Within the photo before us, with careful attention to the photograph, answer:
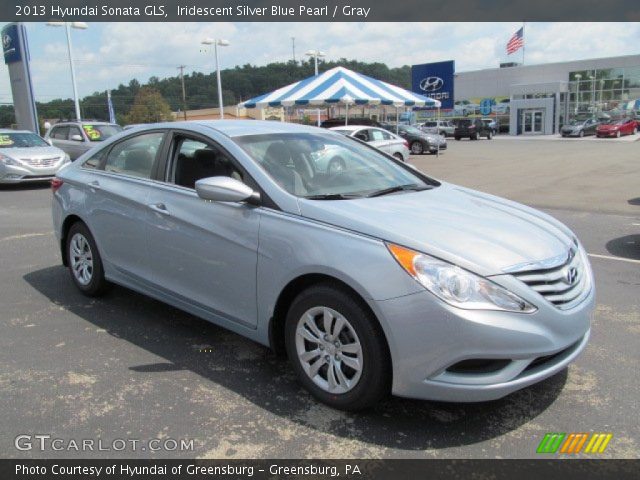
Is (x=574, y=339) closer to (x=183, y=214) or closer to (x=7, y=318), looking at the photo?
(x=183, y=214)

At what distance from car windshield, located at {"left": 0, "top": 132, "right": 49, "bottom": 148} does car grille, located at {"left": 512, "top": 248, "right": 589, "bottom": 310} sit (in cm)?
1447

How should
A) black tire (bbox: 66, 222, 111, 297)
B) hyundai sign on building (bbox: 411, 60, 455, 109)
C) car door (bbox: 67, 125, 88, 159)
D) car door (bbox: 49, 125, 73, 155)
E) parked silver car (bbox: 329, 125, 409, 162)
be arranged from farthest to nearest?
hyundai sign on building (bbox: 411, 60, 455, 109)
parked silver car (bbox: 329, 125, 409, 162)
car door (bbox: 49, 125, 73, 155)
car door (bbox: 67, 125, 88, 159)
black tire (bbox: 66, 222, 111, 297)

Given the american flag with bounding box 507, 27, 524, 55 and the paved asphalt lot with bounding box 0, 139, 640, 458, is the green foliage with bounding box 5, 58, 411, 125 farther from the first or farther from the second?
the paved asphalt lot with bounding box 0, 139, 640, 458

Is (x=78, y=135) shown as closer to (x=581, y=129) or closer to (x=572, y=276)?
(x=572, y=276)

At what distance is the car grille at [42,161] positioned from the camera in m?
13.3

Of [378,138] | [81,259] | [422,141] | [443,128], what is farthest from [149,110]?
[81,259]

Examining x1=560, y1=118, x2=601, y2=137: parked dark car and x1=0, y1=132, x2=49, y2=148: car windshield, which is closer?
x1=0, y1=132, x2=49, y2=148: car windshield

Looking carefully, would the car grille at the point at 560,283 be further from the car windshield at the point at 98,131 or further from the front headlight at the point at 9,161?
the car windshield at the point at 98,131

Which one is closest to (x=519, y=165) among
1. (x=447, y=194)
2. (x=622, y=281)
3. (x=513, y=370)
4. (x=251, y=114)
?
(x=622, y=281)

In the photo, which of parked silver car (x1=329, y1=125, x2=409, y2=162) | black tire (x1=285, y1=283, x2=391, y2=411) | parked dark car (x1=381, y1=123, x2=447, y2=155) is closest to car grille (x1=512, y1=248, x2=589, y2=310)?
black tire (x1=285, y1=283, x2=391, y2=411)

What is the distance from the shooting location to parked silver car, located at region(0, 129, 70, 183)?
1318cm

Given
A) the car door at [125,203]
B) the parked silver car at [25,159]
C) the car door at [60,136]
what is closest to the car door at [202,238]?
the car door at [125,203]

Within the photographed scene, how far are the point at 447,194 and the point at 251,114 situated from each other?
60.4 meters

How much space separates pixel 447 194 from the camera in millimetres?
3863
